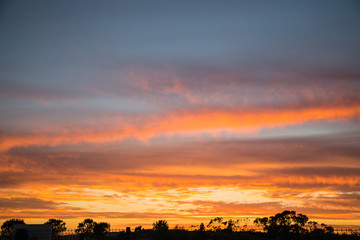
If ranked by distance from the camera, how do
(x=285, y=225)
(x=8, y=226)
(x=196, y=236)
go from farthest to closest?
(x=8, y=226), (x=285, y=225), (x=196, y=236)

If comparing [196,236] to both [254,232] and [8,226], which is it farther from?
[8,226]

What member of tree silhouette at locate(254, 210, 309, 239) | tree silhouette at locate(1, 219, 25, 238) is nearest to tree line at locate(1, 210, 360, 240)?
tree silhouette at locate(254, 210, 309, 239)

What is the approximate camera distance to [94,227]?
9462 centimetres

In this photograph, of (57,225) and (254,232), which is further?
(57,225)

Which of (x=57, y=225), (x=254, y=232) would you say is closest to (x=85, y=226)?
(x=57, y=225)

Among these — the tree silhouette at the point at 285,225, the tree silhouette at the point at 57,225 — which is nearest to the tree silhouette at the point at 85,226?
the tree silhouette at the point at 57,225

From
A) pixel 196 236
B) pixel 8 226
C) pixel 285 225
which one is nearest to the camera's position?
pixel 196 236

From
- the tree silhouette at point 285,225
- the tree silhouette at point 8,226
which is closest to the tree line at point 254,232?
the tree silhouette at point 285,225

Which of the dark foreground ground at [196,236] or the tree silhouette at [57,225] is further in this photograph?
the tree silhouette at [57,225]

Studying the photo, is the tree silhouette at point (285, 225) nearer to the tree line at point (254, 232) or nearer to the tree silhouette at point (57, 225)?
the tree line at point (254, 232)

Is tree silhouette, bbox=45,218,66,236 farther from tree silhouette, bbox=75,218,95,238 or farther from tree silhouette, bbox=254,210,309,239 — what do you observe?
tree silhouette, bbox=254,210,309,239

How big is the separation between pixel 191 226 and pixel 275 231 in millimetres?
19801

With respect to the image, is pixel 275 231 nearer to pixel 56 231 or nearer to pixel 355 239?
A: pixel 355 239

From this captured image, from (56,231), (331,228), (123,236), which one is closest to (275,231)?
(331,228)
